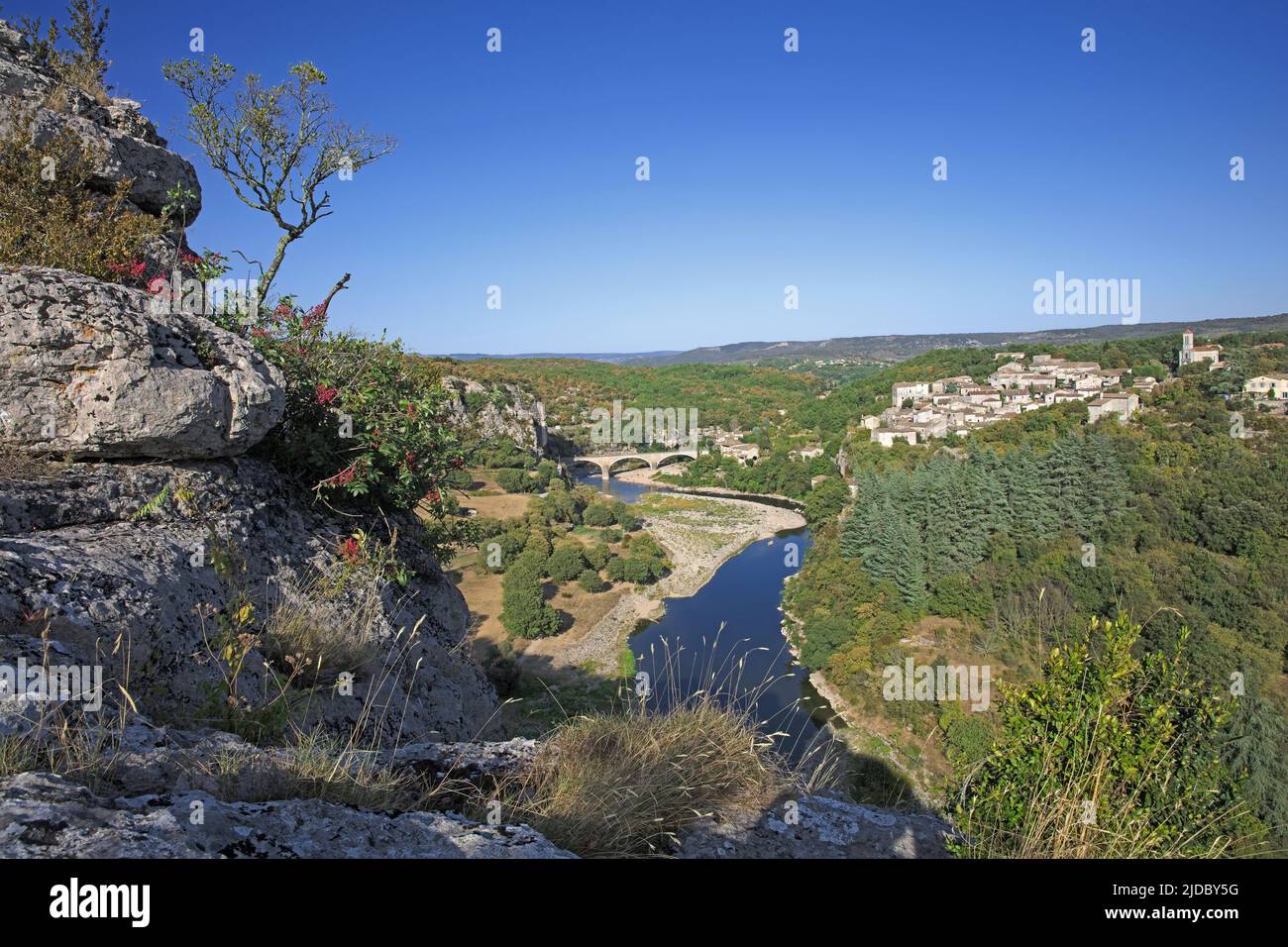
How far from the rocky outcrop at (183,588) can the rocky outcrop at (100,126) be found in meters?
3.62

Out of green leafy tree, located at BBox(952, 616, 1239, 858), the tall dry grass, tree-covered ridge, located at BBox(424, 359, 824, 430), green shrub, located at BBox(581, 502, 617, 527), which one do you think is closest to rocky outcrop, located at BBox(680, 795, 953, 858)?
the tall dry grass

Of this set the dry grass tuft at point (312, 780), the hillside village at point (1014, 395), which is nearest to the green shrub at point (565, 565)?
the dry grass tuft at point (312, 780)

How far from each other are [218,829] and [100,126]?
7453 millimetres

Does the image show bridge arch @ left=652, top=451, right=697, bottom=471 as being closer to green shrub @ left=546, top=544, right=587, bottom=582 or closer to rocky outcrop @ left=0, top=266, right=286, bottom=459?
green shrub @ left=546, top=544, right=587, bottom=582

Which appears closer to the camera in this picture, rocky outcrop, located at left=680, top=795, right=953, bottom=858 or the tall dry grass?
the tall dry grass

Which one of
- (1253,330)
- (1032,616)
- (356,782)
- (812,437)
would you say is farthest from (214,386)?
(1253,330)

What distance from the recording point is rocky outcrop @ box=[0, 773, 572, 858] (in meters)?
1.63

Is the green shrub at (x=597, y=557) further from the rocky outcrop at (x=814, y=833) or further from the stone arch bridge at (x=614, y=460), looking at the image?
the rocky outcrop at (x=814, y=833)

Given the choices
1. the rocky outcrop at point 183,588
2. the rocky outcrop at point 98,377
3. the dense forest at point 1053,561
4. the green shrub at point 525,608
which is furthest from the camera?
the green shrub at point 525,608

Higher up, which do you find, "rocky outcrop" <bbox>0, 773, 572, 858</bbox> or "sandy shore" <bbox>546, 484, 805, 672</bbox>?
"rocky outcrop" <bbox>0, 773, 572, 858</bbox>

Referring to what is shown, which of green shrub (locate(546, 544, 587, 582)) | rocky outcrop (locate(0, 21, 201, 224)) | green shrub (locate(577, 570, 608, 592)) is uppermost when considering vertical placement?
rocky outcrop (locate(0, 21, 201, 224))

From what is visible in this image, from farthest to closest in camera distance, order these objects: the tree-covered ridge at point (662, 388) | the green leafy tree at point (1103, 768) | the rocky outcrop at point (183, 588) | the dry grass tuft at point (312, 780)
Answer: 1. the tree-covered ridge at point (662, 388)
2. the rocky outcrop at point (183, 588)
3. the green leafy tree at point (1103, 768)
4. the dry grass tuft at point (312, 780)

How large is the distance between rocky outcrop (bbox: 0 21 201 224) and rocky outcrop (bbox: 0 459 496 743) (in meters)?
3.62

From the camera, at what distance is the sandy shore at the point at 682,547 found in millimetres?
33906
